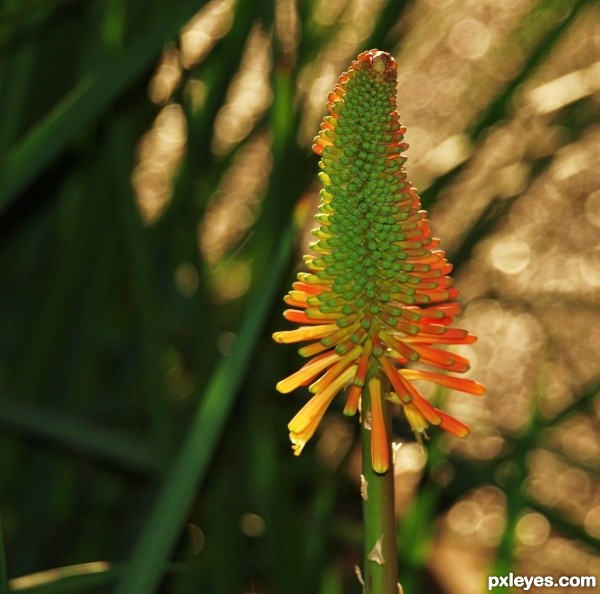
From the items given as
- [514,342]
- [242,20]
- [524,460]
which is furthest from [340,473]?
[514,342]

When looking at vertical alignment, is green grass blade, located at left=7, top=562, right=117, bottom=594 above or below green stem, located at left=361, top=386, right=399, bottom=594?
below

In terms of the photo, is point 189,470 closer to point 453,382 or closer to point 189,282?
point 453,382

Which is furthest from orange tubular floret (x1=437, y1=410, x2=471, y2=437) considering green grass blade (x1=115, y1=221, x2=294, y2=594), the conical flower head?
green grass blade (x1=115, y1=221, x2=294, y2=594)

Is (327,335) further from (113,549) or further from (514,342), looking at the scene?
(514,342)

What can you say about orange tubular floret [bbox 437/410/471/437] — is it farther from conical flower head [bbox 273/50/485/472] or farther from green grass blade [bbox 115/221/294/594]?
green grass blade [bbox 115/221/294/594]

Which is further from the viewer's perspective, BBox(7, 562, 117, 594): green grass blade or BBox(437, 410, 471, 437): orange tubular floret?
BBox(7, 562, 117, 594): green grass blade

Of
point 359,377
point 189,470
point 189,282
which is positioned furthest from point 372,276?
point 189,282

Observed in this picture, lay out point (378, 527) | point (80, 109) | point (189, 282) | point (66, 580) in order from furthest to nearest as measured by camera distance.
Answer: point (189, 282) → point (80, 109) → point (66, 580) → point (378, 527)
